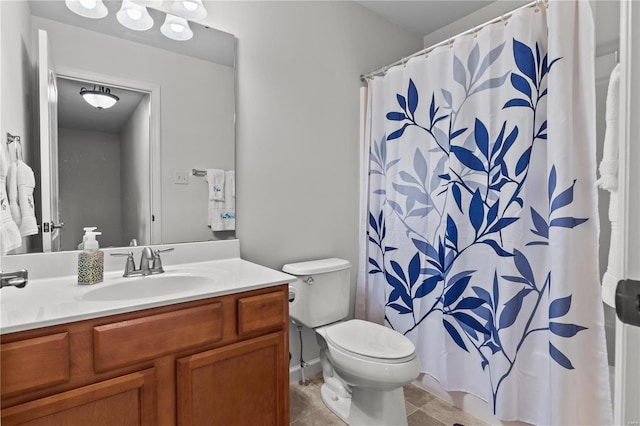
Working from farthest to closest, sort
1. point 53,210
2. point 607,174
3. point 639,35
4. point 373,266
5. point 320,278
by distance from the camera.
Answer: point 373,266, point 320,278, point 53,210, point 607,174, point 639,35

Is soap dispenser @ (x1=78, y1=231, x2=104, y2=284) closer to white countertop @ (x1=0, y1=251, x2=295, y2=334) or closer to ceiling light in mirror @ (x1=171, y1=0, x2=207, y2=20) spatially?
white countertop @ (x1=0, y1=251, x2=295, y2=334)

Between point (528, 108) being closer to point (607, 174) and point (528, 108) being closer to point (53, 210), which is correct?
point (607, 174)

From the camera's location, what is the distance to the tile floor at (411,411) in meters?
1.74

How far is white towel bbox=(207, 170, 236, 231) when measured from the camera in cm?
176

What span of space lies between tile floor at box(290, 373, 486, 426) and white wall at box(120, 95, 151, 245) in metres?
1.22

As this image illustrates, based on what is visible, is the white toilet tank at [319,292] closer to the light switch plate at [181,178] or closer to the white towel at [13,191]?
the light switch plate at [181,178]

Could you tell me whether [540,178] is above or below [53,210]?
above

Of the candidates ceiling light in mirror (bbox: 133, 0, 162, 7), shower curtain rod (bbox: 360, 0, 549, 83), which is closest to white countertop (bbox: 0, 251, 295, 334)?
ceiling light in mirror (bbox: 133, 0, 162, 7)

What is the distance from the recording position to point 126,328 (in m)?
1.04

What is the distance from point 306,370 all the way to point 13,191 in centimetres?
175

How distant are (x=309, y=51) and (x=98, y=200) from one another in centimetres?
146

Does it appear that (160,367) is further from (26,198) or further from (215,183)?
(215,183)

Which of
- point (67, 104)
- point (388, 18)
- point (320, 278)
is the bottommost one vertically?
point (320, 278)

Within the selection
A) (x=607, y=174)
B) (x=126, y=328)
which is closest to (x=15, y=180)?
(x=126, y=328)
